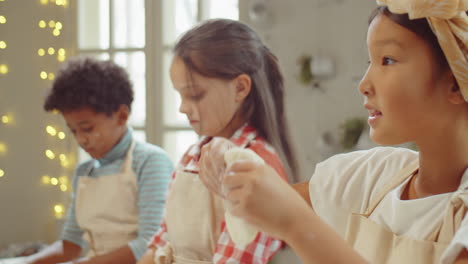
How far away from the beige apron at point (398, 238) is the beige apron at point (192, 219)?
129mm

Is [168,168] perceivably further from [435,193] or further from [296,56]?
[435,193]

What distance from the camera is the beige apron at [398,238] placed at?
215 mm

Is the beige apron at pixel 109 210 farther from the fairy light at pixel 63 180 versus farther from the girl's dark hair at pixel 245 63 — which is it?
the girl's dark hair at pixel 245 63

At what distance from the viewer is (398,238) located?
233 mm

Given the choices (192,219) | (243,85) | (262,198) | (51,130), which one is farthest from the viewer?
(51,130)

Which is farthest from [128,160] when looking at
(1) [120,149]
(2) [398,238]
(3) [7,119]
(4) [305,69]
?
(2) [398,238]

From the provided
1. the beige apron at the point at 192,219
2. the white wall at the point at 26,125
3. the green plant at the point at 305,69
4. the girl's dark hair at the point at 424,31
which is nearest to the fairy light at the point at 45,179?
the white wall at the point at 26,125

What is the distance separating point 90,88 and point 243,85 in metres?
0.25

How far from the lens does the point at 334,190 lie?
28 centimetres

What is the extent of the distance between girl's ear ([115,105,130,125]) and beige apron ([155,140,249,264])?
130 millimetres

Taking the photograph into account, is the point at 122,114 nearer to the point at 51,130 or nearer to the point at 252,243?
the point at 51,130

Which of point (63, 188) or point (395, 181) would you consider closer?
point (395, 181)

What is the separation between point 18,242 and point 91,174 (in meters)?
0.11

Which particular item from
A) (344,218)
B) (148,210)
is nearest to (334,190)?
(344,218)
